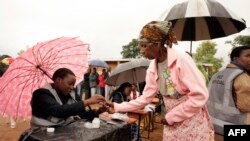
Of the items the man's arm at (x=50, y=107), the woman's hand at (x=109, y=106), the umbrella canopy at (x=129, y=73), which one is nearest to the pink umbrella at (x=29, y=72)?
the man's arm at (x=50, y=107)

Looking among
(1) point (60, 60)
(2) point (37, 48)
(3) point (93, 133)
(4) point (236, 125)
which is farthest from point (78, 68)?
(4) point (236, 125)

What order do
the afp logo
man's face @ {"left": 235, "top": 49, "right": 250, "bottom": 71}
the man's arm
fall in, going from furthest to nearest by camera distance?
man's face @ {"left": 235, "top": 49, "right": 250, "bottom": 71}
the afp logo
the man's arm

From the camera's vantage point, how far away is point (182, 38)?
5961 mm

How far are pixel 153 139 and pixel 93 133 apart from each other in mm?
5170

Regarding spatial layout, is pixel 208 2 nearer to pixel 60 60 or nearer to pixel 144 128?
pixel 60 60

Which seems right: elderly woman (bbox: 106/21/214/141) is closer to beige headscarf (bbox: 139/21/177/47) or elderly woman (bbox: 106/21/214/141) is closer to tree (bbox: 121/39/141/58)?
beige headscarf (bbox: 139/21/177/47)

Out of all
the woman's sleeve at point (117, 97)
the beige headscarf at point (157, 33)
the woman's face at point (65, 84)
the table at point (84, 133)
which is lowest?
the woman's sleeve at point (117, 97)

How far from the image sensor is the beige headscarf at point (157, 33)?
2670 millimetres

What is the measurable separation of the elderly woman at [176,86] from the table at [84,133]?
0.49m

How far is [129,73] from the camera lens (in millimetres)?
7645

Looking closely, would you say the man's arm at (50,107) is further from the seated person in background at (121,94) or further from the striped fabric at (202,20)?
the seated person in background at (121,94)

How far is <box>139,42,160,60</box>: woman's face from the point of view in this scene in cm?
269

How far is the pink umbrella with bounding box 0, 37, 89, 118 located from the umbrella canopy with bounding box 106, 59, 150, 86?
2.87m

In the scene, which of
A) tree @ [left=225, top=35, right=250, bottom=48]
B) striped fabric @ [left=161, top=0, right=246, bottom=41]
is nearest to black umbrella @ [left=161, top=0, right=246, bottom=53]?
striped fabric @ [left=161, top=0, right=246, bottom=41]
